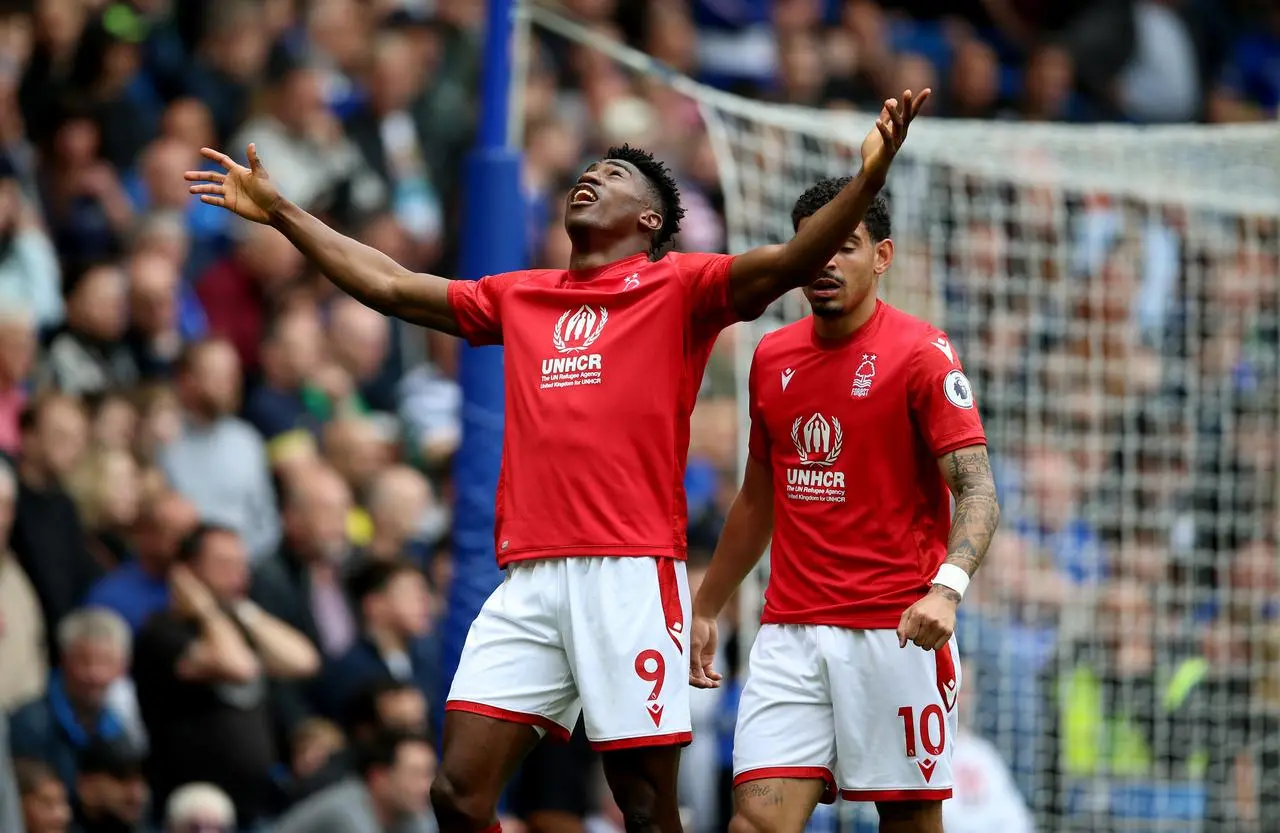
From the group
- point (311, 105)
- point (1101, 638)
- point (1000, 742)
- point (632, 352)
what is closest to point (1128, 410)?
point (1101, 638)

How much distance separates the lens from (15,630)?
8.82m

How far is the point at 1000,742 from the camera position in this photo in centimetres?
1162

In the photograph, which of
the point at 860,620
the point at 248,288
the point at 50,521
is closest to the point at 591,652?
the point at 860,620

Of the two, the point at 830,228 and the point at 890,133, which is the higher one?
the point at 890,133

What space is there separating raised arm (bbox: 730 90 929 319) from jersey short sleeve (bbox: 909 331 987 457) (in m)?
0.68

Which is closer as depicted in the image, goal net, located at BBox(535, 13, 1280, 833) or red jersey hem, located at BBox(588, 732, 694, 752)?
red jersey hem, located at BBox(588, 732, 694, 752)

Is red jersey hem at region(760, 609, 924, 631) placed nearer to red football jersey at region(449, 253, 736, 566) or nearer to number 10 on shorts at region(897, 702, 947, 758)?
number 10 on shorts at region(897, 702, 947, 758)

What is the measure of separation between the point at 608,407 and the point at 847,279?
99 cm

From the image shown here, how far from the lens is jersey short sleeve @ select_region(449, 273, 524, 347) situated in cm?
660

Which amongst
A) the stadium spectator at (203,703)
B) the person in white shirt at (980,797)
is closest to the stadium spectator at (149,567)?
the stadium spectator at (203,703)

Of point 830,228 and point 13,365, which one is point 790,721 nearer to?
point 830,228

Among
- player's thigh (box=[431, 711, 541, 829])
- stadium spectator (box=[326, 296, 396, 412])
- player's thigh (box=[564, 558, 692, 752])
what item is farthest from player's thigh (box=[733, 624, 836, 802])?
stadium spectator (box=[326, 296, 396, 412])

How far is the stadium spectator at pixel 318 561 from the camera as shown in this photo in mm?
10211

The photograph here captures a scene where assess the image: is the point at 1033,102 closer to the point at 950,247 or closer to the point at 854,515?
the point at 950,247
